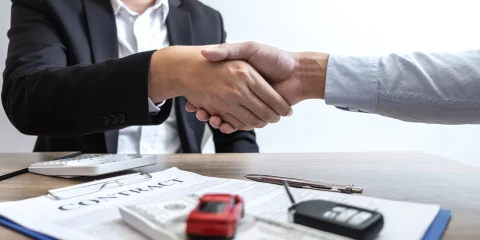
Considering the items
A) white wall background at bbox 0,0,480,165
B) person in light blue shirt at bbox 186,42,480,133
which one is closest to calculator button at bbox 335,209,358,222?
person in light blue shirt at bbox 186,42,480,133

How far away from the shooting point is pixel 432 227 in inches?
13.9

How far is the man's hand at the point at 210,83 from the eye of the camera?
0.69 m

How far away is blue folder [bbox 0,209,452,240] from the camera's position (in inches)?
13.0

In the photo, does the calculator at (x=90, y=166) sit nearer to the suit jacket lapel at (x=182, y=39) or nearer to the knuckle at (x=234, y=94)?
the knuckle at (x=234, y=94)

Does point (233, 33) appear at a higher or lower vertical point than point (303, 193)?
higher

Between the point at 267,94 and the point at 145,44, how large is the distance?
533mm

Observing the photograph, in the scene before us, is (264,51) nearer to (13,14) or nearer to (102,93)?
(102,93)

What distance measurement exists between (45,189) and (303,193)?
34cm

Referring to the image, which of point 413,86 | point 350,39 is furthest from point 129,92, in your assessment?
point 350,39

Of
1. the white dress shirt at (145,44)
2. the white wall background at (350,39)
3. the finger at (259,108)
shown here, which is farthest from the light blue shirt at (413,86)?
the white wall background at (350,39)

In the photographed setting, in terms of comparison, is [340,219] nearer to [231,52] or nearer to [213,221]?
[213,221]

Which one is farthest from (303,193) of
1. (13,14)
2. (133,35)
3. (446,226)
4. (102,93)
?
(13,14)

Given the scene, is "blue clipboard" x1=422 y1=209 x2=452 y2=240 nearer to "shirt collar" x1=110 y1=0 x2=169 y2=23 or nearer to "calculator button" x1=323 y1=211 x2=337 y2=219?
A: "calculator button" x1=323 y1=211 x2=337 y2=219

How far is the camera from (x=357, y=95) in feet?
2.17
